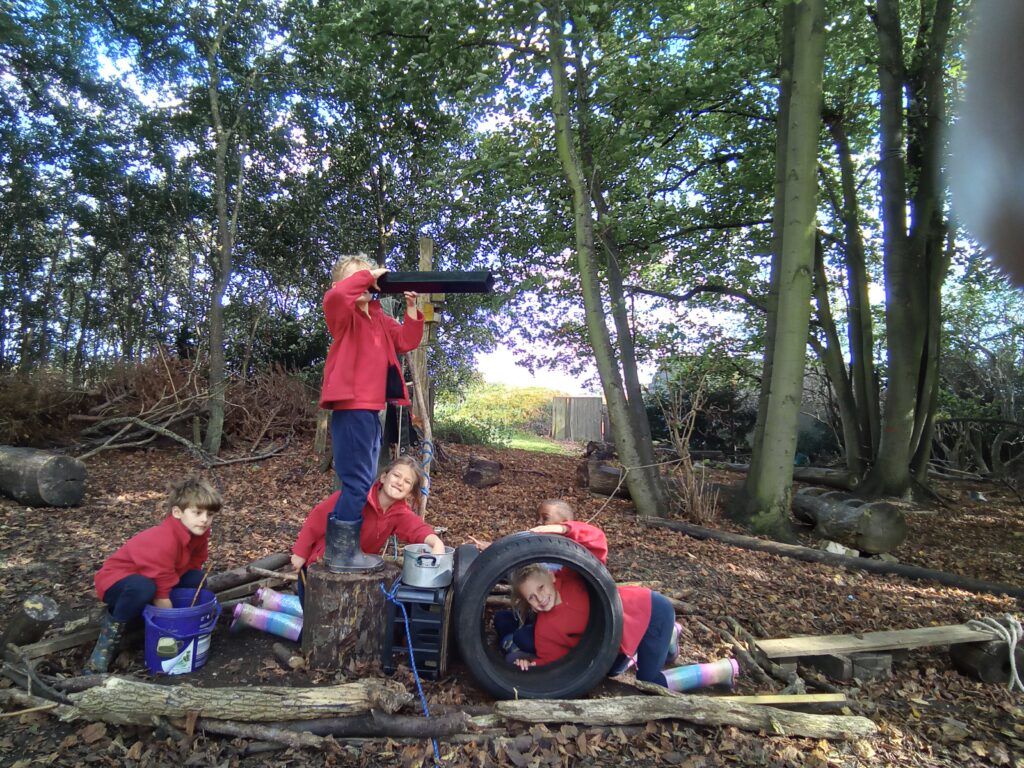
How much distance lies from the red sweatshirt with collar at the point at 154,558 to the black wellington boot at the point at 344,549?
2.54ft

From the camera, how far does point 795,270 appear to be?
610 cm

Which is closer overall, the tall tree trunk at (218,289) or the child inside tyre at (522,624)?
the child inside tyre at (522,624)

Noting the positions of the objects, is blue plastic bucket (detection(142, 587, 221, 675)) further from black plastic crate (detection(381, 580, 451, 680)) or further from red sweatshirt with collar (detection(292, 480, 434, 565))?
black plastic crate (detection(381, 580, 451, 680))

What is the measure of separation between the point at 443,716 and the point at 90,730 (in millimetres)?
1440

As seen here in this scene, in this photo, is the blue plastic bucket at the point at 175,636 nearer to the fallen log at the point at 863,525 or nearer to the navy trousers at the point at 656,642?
the navy trousers at the point at 656,642

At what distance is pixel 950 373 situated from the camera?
1310 centimetres

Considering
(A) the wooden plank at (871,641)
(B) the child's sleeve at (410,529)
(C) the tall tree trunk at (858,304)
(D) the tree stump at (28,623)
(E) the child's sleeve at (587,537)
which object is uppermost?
(C) the tall tree trunk at (858,304)

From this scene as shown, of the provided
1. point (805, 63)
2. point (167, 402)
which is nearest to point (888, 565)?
point (805, 63)

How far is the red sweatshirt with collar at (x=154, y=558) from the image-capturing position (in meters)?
2.90

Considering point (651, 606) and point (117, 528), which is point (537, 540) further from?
point (117, 528)

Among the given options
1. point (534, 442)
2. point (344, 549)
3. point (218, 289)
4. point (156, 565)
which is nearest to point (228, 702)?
point (344, 549)

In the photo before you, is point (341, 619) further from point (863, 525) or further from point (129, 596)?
point (863, 525)

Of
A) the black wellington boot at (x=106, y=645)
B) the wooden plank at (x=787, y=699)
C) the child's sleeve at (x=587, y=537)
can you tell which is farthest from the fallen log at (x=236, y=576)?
the wooden plank at (x=787, y=699)

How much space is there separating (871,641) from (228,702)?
3.38 meters
